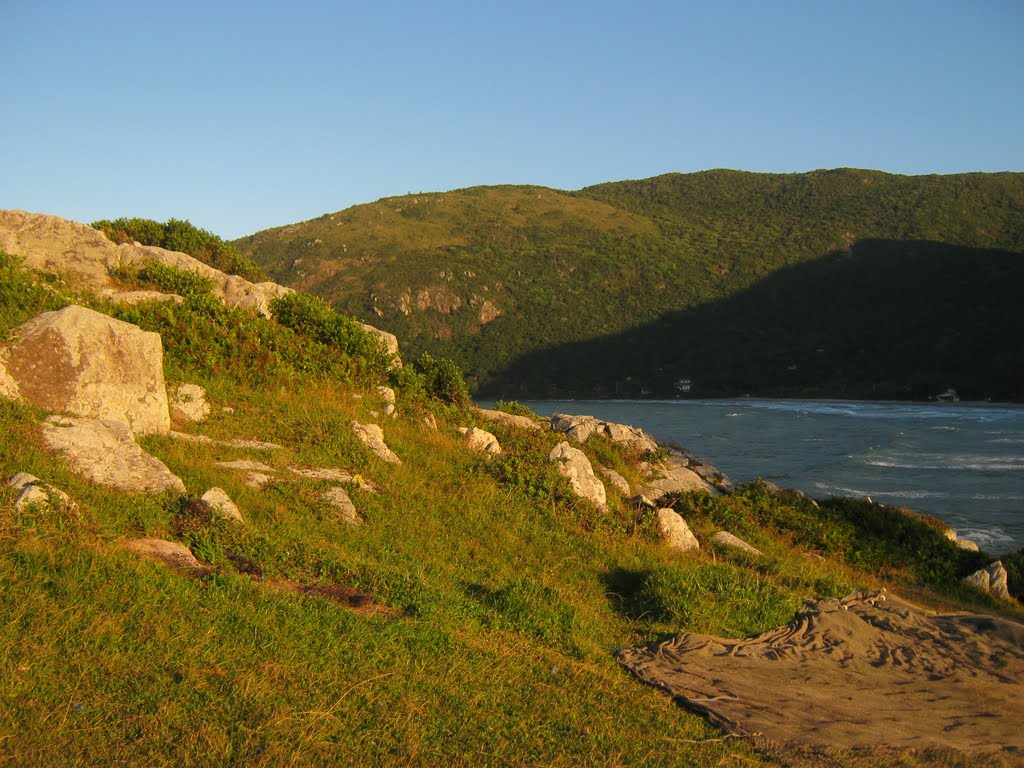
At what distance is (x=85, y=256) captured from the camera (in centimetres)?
1625

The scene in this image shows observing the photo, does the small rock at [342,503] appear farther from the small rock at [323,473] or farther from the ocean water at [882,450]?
the ocean water at [882,450]

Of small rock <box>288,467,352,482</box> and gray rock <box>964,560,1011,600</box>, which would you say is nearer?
small rock <box>288,467,352,482</box>

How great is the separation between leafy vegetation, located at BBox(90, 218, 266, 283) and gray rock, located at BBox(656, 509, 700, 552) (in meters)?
16.6

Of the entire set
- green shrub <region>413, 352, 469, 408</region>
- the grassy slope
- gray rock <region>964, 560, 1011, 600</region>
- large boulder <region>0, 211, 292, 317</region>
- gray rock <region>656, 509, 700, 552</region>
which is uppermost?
large boulder <region>0, 211, 292, 317</region>

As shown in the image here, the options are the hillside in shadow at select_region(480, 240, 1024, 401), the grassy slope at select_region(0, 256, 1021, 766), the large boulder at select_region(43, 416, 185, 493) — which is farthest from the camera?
the hillside in shadow at select_region(480, 240, 1024, 401)

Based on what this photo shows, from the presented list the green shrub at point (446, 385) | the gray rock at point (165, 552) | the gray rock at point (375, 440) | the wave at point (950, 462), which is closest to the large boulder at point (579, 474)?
the gray rock at point (375, 440)

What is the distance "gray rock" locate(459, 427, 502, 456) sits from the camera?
39.7ft

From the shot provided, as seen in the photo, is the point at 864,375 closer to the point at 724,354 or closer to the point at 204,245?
the point at 724,354

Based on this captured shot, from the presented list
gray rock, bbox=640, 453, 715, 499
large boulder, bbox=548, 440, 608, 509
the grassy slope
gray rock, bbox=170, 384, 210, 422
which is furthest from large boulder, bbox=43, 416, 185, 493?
gray rock, bbox=640, 453, 715, 499

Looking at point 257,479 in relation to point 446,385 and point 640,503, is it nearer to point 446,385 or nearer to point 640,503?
point 640,503

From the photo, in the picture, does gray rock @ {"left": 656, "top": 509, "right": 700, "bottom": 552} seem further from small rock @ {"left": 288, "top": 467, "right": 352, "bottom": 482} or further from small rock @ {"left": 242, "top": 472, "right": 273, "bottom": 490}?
small rock @ {"left": 242, "top": 472, "right": 273, "bottom": 490}

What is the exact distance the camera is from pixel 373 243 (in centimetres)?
11069

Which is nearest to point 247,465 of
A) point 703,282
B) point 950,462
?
point 950,462

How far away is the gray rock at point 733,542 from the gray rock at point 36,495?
27.8 feet
